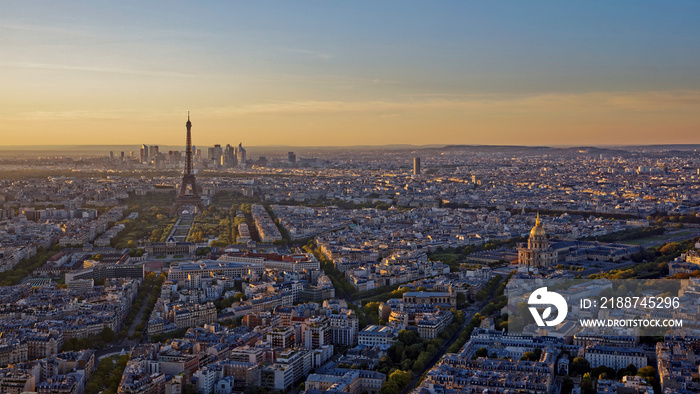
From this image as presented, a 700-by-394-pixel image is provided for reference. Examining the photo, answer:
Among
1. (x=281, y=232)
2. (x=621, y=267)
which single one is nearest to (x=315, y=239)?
(x=281, y=232)

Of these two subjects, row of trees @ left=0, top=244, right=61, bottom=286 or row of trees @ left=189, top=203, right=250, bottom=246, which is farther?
row of trees @ left=189, top=203, right=250, bottom=246

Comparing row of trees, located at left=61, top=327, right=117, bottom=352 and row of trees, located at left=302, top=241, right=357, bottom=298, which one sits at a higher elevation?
row of trees, located at left=302, top=241, right=357, bottom=298

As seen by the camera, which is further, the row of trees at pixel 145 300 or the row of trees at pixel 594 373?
the row of trees at pixel 145 300

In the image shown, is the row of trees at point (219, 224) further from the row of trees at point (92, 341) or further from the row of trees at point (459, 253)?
the row of trees at point (92, 341)

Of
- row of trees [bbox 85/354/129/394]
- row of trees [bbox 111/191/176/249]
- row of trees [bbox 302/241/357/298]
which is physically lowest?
row of trees [bbox 85/354/129/394]

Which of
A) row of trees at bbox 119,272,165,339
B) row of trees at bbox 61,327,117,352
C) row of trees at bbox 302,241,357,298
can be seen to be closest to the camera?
row of trees at bbox 61,327,117,352

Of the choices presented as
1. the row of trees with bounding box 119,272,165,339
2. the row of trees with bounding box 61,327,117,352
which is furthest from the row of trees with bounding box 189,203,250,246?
the row of trees with bounding box 61,327,117,352

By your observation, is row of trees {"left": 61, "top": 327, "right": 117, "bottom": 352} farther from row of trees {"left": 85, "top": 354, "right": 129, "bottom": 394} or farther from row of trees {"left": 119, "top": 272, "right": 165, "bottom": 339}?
row of trees {"left": 85, "top": 354, "right": 129, "bottom": 394}

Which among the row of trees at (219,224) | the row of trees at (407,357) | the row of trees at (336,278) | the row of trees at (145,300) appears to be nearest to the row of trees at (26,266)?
the row of trees at (145,300)

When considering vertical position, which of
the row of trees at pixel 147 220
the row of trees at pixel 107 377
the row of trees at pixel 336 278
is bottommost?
the row of trees at pixel 107 377

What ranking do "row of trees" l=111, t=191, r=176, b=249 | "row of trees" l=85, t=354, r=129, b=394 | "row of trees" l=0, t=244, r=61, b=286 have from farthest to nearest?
"row of trees" l=111, t=191, r=176, b=249
"row of trees" l=0, t=244, r=61, b=286
"row of trees" l=85, t=354, r=129, b=394

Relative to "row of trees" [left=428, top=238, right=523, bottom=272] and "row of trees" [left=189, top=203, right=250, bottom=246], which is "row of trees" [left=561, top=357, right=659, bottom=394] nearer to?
"row of trees" [left=428, top=238, right=523, bottom=272]

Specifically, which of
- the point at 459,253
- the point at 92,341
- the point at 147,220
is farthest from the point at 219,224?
the point at 92,341
